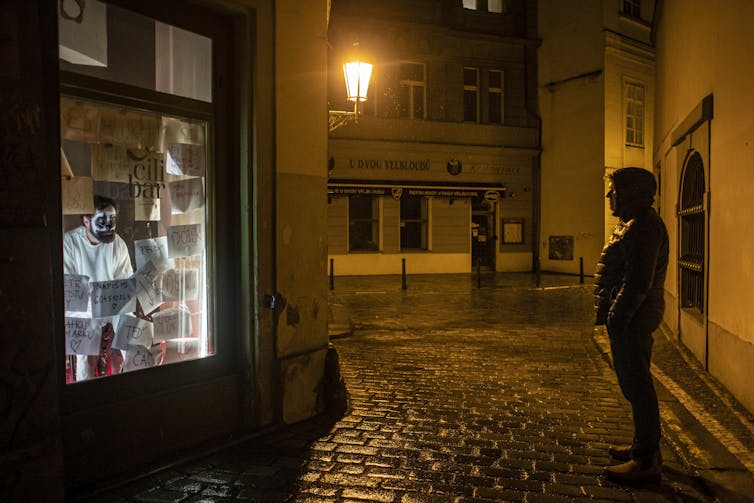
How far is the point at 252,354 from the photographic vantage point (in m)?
4.82

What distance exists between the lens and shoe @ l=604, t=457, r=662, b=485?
153 inches

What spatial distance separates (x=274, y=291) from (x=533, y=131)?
69.5 feet

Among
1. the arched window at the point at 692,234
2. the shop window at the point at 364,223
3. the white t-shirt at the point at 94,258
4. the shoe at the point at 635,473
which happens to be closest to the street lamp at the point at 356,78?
the arched window at the point at 692,234

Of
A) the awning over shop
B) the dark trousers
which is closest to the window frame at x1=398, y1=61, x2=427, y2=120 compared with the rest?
the awning over shop

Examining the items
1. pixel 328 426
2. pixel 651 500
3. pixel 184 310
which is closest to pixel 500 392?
pixel 328 426

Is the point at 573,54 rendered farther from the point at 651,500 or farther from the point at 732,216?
the point at 651,500

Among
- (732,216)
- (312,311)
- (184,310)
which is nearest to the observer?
(184,310)

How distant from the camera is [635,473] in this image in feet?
12.8

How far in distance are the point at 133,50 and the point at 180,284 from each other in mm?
1646

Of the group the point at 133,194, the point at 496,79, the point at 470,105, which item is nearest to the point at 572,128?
the point at 496,79

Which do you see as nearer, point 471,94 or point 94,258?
point 94,258

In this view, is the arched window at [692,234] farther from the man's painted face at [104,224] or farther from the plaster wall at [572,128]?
the plaster wall at [572,128]

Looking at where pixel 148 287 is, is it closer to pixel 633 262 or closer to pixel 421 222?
pixel 633 262

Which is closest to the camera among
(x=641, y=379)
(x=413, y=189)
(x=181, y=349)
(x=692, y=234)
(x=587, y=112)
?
(x=641, y=379)
